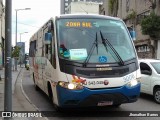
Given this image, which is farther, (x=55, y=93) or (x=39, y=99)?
(x=39, y=99)

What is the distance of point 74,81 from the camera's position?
839cm

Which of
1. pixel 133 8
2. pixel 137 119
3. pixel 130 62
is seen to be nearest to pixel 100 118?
pixel 137 119

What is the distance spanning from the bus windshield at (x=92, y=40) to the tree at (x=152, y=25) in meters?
22.7

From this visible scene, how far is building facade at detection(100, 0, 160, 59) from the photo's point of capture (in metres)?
33.2

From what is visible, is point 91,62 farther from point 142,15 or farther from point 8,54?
point 142,15

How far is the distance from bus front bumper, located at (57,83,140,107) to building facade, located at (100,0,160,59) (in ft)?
80.9

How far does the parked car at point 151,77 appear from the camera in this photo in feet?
38.8

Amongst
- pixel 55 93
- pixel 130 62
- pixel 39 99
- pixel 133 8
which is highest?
pixel 133 8

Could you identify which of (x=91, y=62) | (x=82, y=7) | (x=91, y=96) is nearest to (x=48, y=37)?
(x=91, y=62)

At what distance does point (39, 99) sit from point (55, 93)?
4116mm

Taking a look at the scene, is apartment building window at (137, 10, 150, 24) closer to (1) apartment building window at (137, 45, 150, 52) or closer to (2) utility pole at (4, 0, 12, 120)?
(1) apartment building window at (137, 45, 150, 52)

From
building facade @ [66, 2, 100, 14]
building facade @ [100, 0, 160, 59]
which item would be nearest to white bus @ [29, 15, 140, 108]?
building facade @ [100, 0, 160, 59]

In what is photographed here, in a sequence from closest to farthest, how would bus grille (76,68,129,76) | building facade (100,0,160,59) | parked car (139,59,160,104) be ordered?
1. bus grille (76,68,129,76)
2. parked car (139,59,160,104)
3. building facade (100,0,160,59)

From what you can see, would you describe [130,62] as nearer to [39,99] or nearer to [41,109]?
[41,109]
